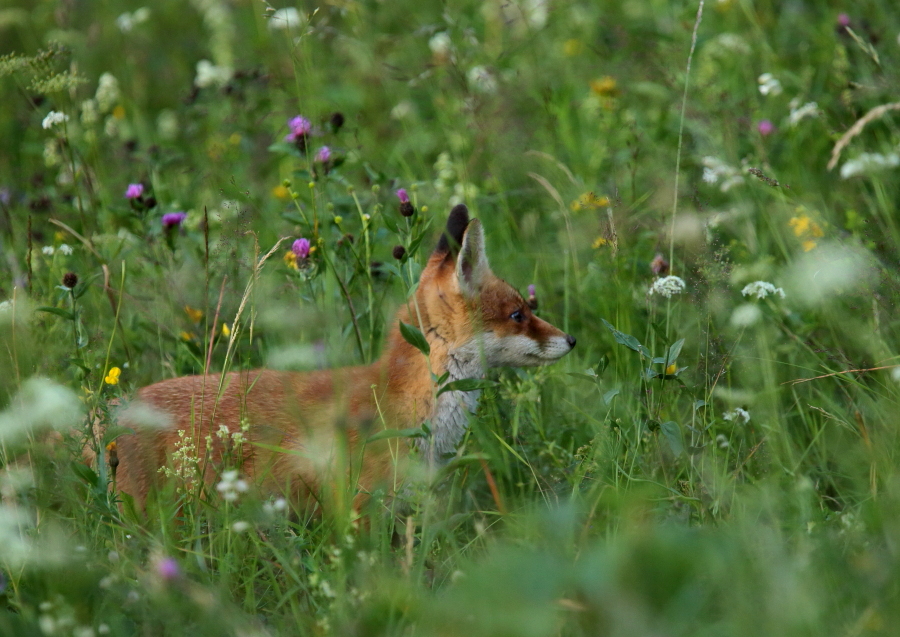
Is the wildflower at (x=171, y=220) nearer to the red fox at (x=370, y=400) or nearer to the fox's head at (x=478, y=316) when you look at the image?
the red fox at (x=370, y=400)

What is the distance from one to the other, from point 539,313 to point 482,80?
185cm

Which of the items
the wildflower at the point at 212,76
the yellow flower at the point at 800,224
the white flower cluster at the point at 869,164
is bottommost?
the yellow flower at the point at 800,224

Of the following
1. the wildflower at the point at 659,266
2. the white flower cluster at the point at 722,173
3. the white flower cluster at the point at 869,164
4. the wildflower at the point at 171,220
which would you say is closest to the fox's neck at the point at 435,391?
the wildflower at the point at 659,266

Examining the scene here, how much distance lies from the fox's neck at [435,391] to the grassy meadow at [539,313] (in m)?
0.17

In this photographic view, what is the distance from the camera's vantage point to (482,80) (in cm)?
573

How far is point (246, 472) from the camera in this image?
3617 mm

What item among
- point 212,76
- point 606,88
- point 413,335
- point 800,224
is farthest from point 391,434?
point 212,76

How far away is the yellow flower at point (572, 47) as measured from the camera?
23.9ft

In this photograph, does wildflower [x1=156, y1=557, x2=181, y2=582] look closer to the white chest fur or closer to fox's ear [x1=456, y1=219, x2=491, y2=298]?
the white chest fur

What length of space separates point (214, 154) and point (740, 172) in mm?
3536

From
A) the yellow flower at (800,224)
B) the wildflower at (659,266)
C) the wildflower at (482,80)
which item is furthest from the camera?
the wildflower at (482,80)

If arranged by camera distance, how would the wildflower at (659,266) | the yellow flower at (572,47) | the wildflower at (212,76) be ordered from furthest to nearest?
the yellow flower at (572,47), the wildflower at (212,76), the wildflower at (659,266)

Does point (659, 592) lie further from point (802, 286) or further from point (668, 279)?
point (802, 286)

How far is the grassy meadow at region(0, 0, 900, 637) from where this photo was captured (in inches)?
90.2
